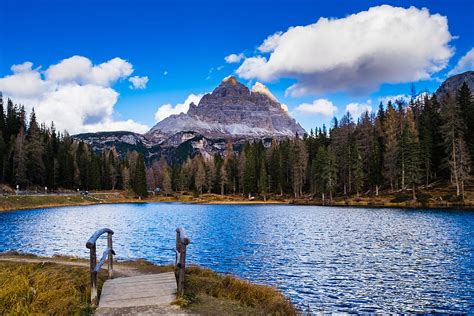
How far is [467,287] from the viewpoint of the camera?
1945cm

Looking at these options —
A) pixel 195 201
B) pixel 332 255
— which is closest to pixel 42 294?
pixel 332 255

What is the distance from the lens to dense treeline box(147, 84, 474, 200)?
83312 mm

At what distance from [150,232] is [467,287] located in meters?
A: 33.8

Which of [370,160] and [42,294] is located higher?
[370,160]

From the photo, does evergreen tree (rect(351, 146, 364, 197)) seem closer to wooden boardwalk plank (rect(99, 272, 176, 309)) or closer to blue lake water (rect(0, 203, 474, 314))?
blue lake water (rect(0, 203, 474, 314))

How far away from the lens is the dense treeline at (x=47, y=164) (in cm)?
11444

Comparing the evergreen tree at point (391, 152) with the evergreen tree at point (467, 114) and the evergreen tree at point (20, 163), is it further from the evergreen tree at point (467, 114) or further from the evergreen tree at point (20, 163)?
the evergreen tree at point (20, 163)

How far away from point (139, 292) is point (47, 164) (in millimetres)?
129120

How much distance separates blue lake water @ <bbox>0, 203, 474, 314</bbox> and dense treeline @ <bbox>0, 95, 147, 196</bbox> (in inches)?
2999

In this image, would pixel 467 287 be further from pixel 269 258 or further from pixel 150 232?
pixel 150 232

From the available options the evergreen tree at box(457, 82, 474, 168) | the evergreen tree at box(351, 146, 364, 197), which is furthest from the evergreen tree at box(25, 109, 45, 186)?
the evergreen tree at box(457, 82, 474, 168)

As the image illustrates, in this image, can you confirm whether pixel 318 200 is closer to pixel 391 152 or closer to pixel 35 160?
pixel 391 152

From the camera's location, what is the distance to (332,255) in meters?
28.6

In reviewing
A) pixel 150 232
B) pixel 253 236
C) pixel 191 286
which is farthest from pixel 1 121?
pixel 191 286
